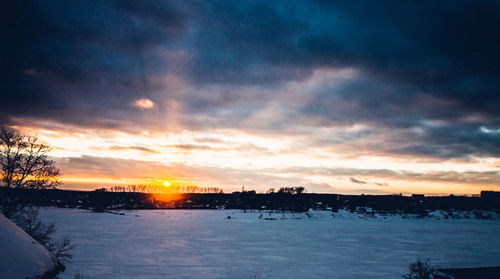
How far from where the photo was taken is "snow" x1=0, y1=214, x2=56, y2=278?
5.18 m

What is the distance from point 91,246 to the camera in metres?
33.1

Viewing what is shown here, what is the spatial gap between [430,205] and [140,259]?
198394 millimetres

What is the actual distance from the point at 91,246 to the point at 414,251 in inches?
1354

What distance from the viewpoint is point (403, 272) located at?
78.6 feet

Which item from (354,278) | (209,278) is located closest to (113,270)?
(209,278)

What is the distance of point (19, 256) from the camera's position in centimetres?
550

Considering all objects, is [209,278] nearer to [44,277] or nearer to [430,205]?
[44,277]

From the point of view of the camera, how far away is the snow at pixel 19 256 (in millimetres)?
5180

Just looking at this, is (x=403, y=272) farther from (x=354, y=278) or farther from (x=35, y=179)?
(x=35, y=179)

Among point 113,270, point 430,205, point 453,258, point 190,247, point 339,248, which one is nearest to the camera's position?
point 113,270

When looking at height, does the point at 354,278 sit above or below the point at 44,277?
below

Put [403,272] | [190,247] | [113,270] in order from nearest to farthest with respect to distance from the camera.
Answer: [113,270] < [403,272] < [190,247]

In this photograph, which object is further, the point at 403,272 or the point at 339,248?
the point at 339,248

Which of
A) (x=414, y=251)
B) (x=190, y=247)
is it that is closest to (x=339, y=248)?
(x=414, y=251)
